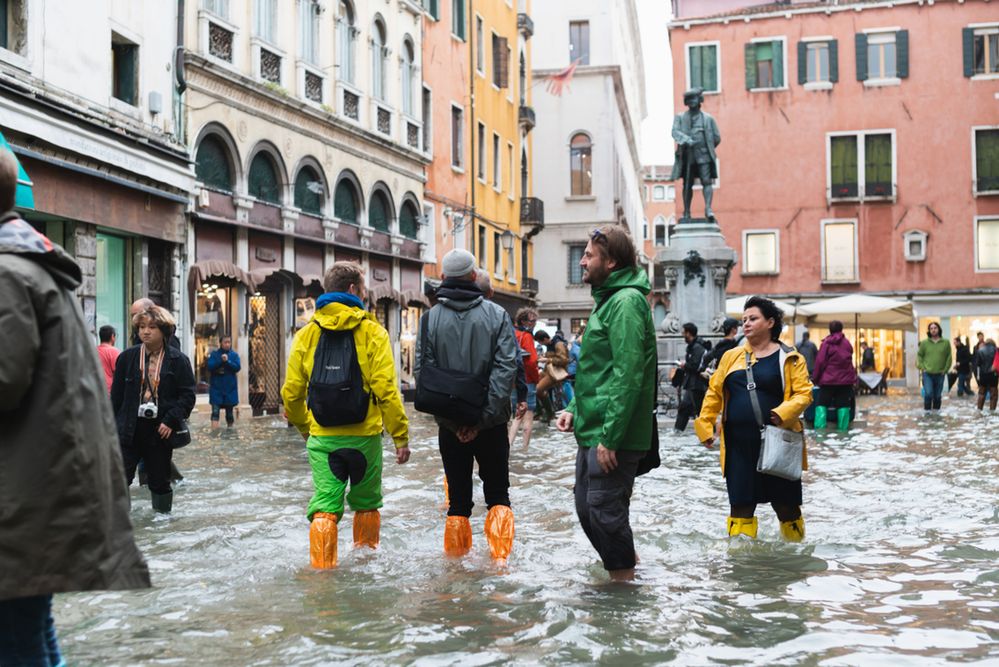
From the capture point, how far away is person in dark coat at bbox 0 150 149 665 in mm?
3283

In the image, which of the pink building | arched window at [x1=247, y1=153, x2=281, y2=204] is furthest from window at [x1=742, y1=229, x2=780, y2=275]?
arched window at [x1=247, y1=153, x2=281, y2=204]

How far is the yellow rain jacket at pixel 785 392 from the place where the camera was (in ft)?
23.6

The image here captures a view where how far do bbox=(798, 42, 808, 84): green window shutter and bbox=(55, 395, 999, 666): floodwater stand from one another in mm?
34224

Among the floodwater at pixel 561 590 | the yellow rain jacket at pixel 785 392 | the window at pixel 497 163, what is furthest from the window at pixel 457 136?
the yellow rain jacket at pixel 785 392

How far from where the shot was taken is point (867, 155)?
141ft

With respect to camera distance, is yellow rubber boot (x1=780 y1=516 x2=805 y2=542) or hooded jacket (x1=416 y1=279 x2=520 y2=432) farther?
yellow rubber boot (x1=780 y1=516 x2=805 y2=542)

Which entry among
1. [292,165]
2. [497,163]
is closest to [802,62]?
[497,163]

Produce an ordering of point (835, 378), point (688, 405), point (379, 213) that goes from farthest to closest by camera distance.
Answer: point (379, 213)
point (835, 378)
point (688, 405)

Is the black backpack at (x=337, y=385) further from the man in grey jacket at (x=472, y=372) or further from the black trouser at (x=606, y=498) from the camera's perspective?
the black trouser at (x=606, y=498)

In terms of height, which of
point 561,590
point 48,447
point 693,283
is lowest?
point 561,590

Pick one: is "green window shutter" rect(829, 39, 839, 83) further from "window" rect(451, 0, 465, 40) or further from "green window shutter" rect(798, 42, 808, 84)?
"window" rect(451, 0, 465, 40)

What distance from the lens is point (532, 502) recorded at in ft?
33.0

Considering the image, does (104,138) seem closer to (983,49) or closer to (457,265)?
(457,265)

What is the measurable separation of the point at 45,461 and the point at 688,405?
14401mm
